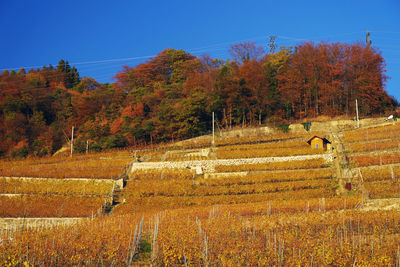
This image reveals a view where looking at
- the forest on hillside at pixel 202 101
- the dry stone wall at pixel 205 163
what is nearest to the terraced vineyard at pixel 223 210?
the dry stone wall at pixel 205 163

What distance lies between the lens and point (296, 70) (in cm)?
4831

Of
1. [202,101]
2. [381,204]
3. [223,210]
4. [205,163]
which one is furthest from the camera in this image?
[202,101]

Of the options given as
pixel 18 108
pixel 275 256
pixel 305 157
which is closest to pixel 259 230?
pixel 275 256

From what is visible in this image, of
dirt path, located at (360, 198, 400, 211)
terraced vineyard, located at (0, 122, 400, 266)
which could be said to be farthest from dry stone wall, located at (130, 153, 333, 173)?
dirt path, located at (360, 198, 400, 211)

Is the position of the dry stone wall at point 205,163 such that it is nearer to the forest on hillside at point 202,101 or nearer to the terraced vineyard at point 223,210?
the terraced vineyard at point 223,210

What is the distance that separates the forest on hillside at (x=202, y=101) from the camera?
44.6m

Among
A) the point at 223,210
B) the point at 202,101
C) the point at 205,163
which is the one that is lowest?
the point at 223,210

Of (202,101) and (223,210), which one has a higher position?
(202,101)

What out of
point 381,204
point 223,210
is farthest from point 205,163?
point 381,204

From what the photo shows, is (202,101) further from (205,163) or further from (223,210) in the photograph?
(223,210)

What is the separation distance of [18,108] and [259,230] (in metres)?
45.3

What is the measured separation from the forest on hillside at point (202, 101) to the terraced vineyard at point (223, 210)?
6318 millimetres

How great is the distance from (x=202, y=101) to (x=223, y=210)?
81.8 feet

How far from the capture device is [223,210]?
69.4 ft
